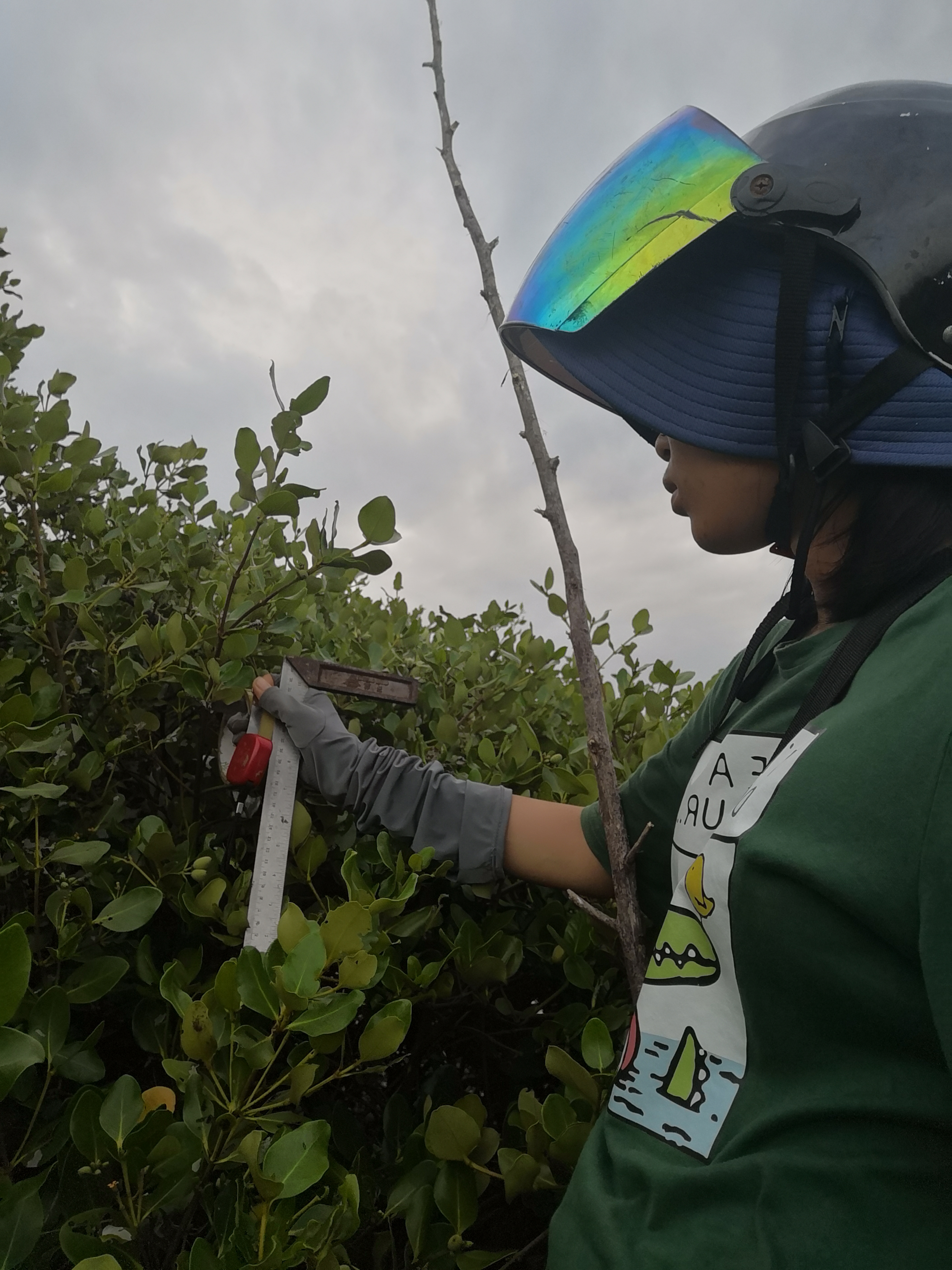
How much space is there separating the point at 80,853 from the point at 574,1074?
3.00 feet

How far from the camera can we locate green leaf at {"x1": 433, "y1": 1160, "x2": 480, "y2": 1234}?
1.35 meters

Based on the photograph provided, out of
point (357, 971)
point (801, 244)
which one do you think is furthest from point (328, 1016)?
point (801, 244)

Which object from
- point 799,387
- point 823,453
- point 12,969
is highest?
point 799,387

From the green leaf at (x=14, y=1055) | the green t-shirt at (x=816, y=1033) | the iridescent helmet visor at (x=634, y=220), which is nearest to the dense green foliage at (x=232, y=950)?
the green leaf at (x=14, y=1055)

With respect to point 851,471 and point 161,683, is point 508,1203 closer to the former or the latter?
point 161,683

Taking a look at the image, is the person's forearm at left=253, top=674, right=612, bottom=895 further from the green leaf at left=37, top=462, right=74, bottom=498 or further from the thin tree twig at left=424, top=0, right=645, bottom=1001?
the green leaf at left=37, top=462, right=74, bottom=498

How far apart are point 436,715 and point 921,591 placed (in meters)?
1.30

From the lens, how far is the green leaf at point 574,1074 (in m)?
1.42

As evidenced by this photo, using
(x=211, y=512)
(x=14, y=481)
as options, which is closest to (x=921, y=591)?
(x=14, y=481)

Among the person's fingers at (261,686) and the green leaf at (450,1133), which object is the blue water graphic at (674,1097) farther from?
the person's fingers at (261,686)

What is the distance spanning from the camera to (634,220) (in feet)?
5.09

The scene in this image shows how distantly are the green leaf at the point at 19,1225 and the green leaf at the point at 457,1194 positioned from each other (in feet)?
2.00

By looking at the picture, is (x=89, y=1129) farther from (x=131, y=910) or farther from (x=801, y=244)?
(x=801, y=244)

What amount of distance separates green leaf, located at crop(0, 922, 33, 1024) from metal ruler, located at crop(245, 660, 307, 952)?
68 centimetres
